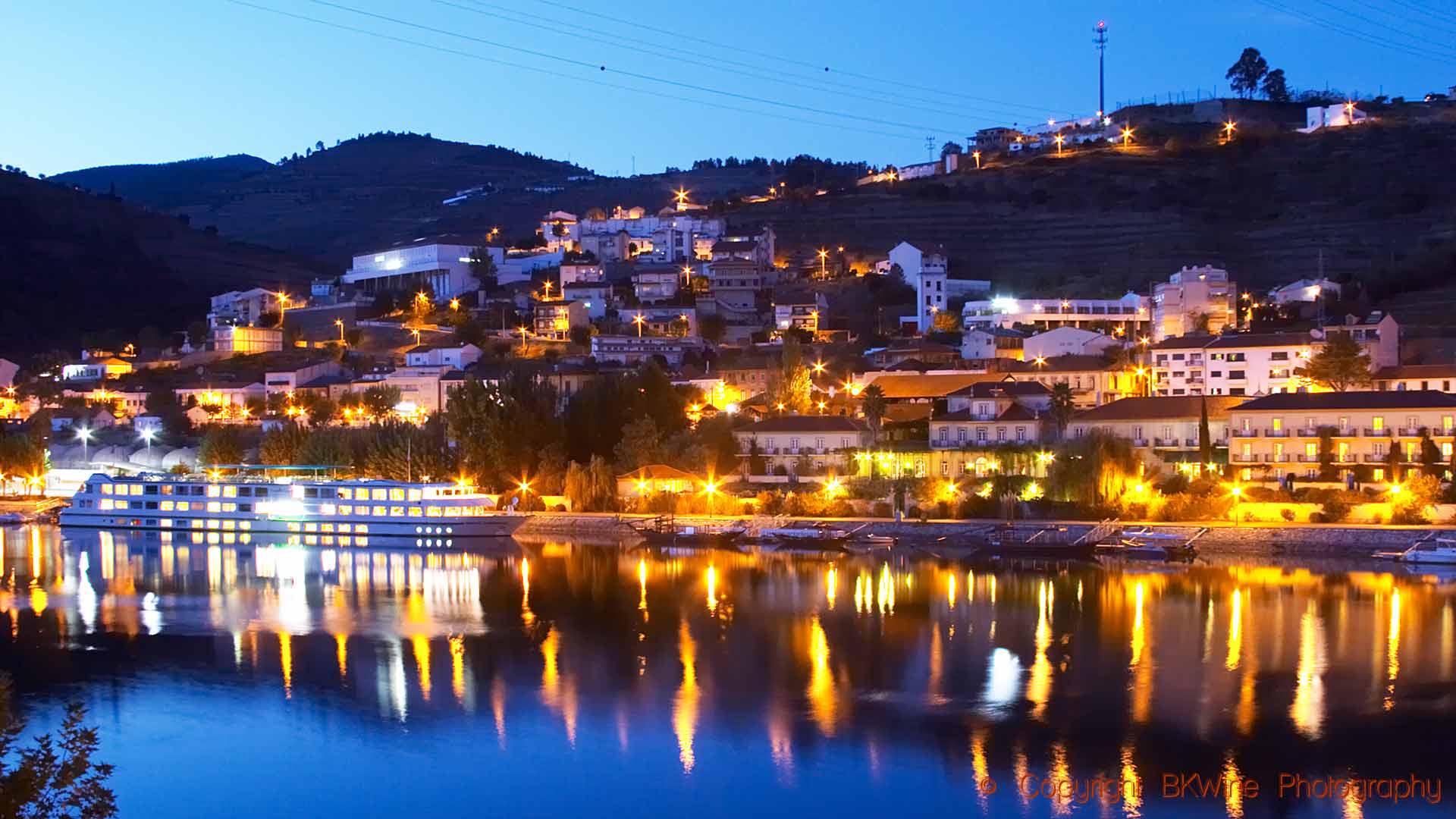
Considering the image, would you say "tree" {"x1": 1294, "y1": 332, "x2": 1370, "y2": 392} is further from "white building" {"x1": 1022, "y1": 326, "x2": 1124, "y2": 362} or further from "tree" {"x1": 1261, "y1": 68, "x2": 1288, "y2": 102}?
"tree" {"x1": 1261, "y1": 68, "x2": 1288, "y2": 102}

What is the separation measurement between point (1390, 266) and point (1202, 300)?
27.2ft

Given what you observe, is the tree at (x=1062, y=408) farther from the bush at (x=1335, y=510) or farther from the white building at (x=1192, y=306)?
the white building at (x=1192, y=306)

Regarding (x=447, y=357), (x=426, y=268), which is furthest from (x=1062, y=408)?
(x=426, y=268)

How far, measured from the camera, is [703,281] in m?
47.1

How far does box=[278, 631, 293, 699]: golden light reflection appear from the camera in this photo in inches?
614

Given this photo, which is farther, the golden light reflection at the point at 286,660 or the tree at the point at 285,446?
the tree at the point at 285,446

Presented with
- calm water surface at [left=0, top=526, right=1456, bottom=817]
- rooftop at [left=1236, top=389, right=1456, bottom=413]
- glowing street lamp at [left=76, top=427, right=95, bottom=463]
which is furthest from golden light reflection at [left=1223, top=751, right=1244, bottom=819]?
glowing street lamp at [left=76, top=427, right=95, bottom=463]

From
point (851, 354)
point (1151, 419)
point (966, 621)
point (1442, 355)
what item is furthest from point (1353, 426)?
point (851, 354)

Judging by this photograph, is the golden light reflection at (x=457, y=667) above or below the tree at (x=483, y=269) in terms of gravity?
below

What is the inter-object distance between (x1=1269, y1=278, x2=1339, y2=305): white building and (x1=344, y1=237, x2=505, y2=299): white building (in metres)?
26.1

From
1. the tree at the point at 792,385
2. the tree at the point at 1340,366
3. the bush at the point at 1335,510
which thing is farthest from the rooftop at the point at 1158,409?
the tree at the point at 792,385

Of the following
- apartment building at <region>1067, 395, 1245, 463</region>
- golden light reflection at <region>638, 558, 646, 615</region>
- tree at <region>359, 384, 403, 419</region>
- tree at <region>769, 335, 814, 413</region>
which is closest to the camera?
golden light reflection at <region>638, 558, 646, 615</region>

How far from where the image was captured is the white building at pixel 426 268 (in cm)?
5106

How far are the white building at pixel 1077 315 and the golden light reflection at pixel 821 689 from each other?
22877 mm
